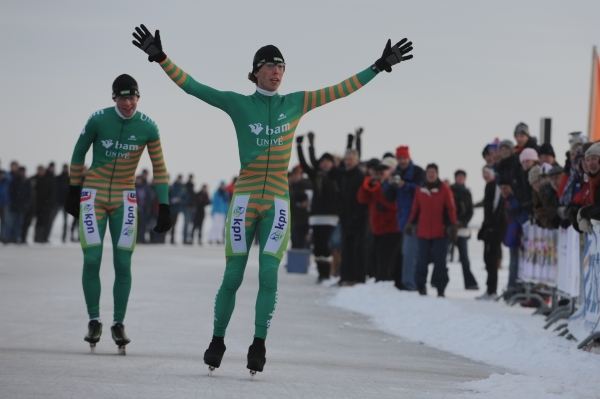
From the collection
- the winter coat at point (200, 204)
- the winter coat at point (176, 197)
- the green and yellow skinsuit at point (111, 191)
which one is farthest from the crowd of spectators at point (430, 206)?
the winter coat at point (200, 204)

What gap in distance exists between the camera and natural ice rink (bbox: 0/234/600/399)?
7023 millimetres

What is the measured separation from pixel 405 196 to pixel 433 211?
922 mm

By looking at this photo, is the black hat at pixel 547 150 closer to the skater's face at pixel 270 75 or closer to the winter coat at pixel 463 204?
the winter coat at pixel 463 204

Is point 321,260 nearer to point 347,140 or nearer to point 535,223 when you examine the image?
point 347,140

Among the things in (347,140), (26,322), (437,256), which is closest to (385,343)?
(26,322)

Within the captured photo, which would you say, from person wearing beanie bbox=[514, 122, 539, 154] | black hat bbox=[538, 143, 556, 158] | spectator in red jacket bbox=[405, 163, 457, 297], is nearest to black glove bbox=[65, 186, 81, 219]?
black hat bbox=[538, 143, 556, 158]

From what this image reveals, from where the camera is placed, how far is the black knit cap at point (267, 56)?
26.0 ft

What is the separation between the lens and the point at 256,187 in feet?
25.7

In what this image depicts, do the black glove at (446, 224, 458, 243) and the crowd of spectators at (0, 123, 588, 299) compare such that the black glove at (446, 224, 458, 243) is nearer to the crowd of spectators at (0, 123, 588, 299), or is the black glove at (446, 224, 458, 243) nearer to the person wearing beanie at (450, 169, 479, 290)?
the crowd of spectators at (0, 123, 588, 299)

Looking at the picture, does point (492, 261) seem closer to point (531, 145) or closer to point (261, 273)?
point (531, 145)

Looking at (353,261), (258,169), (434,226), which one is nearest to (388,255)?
(353,261)

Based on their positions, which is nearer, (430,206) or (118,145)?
(118,145)

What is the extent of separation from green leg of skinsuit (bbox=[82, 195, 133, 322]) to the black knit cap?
6.79ft

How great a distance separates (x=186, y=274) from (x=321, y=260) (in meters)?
2.67
